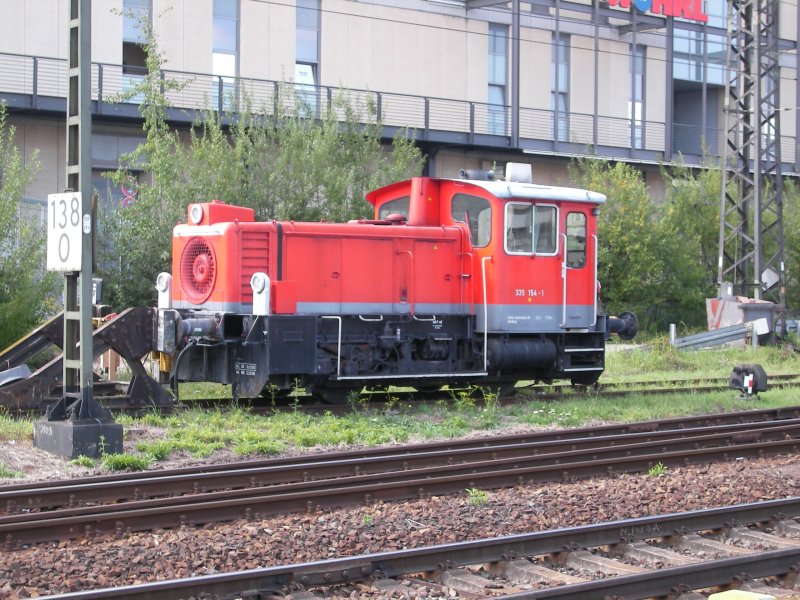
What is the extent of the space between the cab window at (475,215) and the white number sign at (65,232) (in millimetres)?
6116

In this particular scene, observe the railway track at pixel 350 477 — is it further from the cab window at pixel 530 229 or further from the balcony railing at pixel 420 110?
the balcony railing at pixel 420 110

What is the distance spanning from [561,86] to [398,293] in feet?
74.1

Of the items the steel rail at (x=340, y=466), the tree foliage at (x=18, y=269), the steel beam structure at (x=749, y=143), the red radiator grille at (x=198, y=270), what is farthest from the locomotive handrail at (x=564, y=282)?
the steel beam structure at (x=749, y=143)

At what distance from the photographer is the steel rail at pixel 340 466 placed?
8125mm

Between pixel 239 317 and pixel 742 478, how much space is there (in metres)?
6.66

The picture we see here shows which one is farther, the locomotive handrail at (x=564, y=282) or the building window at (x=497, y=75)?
the building window at (x=497, y=75)

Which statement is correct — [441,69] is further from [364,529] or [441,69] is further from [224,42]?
[364,529]

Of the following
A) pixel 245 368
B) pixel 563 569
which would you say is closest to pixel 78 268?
pixel 245 368

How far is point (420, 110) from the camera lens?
31797mm

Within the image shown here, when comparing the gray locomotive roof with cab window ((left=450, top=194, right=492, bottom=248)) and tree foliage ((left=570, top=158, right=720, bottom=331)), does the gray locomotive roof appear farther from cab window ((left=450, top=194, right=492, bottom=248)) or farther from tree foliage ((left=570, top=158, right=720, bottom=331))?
tree foliage ((left=570, top=158, right=720, bottom=331))

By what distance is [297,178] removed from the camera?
23203mm

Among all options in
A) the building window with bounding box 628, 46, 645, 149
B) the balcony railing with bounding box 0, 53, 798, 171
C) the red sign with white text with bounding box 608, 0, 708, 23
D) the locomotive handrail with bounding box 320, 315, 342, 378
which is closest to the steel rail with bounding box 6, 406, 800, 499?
the locomotive handrail with bounding box 320, 315, 342, 378

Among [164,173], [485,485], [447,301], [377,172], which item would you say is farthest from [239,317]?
[377,172]

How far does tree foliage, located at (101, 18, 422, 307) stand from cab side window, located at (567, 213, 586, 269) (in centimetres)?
896
